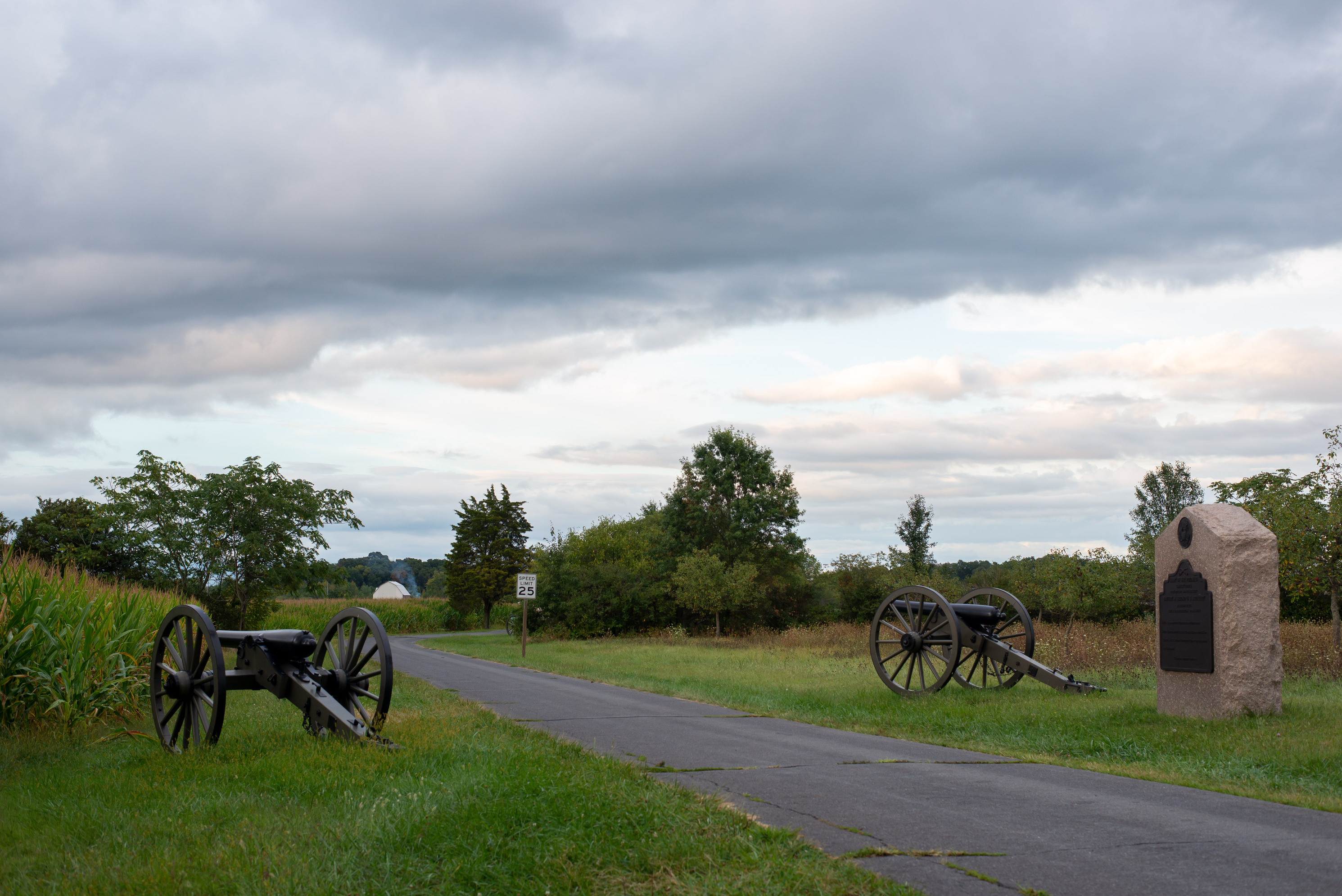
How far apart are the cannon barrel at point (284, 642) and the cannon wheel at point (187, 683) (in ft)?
1.18

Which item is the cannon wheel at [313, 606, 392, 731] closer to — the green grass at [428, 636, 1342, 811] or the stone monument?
the green grass at [428, 636, 1342, 811]

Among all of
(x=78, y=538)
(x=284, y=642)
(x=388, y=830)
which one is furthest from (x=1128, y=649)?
(x=78, y=538)

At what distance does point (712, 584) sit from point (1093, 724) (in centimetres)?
3145

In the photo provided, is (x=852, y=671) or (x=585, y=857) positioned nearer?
(x=585, y=857)

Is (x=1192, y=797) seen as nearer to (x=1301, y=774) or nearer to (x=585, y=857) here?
(x=1301, y=774)

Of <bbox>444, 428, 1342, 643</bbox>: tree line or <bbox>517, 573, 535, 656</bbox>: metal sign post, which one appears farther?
<bbox>444, 428, 1342, 643</bbox>: tree line

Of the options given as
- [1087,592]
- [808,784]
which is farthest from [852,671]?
[808,784]

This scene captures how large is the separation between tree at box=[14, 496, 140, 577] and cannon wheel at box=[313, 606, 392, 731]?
939 inches

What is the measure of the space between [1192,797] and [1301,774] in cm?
221

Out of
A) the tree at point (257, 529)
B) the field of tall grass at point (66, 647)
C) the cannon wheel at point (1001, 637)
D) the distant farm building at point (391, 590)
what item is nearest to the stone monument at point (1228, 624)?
the cannon wheel at point (1001, 637)

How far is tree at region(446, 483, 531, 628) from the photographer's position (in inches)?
2648

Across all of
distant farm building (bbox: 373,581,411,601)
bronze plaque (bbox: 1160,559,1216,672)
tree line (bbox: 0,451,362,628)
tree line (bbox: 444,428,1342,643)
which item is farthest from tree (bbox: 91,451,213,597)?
Answer: distant farm building (bbox: 373,581,411,601)

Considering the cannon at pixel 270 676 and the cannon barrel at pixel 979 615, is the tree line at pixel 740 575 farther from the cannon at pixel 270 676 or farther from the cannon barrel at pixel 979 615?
the cannon at pixel 270 676

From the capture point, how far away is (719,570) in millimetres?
43688
